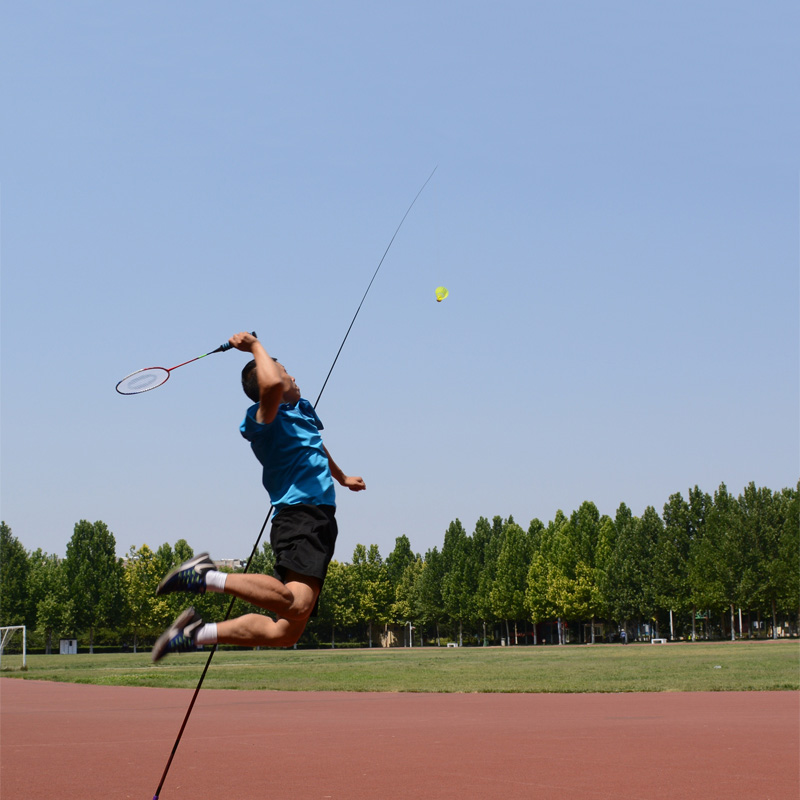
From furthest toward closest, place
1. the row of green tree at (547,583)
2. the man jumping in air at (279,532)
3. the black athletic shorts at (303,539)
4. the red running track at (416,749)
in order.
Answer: the row of green tree at (547,583) < the red running track at (416,749) < the black athletic shorts at (303,539) < the man jumping in air at (279,532)

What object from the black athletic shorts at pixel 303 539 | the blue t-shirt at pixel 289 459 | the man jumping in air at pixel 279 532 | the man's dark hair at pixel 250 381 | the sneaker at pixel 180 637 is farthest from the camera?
the man's dark hair at pixel 250 381

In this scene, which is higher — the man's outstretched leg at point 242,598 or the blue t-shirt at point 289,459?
the blue t-shirt at point 289,459

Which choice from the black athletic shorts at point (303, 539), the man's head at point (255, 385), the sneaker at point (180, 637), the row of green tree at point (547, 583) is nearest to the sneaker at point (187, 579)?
the sneaker at point (180, 637)

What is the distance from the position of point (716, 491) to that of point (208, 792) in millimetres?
86117

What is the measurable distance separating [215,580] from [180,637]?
35 cm

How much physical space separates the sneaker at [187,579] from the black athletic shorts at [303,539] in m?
0.42

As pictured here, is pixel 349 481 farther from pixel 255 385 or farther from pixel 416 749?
pixel 416 749

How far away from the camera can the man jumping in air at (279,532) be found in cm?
539

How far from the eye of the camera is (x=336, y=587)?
102m

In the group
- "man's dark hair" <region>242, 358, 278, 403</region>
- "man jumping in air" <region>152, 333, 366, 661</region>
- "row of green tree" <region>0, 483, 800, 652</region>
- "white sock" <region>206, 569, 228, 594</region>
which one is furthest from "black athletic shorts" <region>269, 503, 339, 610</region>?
"row of green tree" <region>0, 483, 800, 652</region>

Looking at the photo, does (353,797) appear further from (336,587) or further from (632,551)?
(336,587)

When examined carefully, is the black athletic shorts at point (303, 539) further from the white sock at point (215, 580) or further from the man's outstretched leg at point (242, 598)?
the white sock at point (215, 580)

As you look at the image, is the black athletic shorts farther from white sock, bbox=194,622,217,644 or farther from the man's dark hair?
the man's dark hair

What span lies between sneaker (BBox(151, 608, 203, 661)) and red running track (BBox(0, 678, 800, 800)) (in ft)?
17.4
